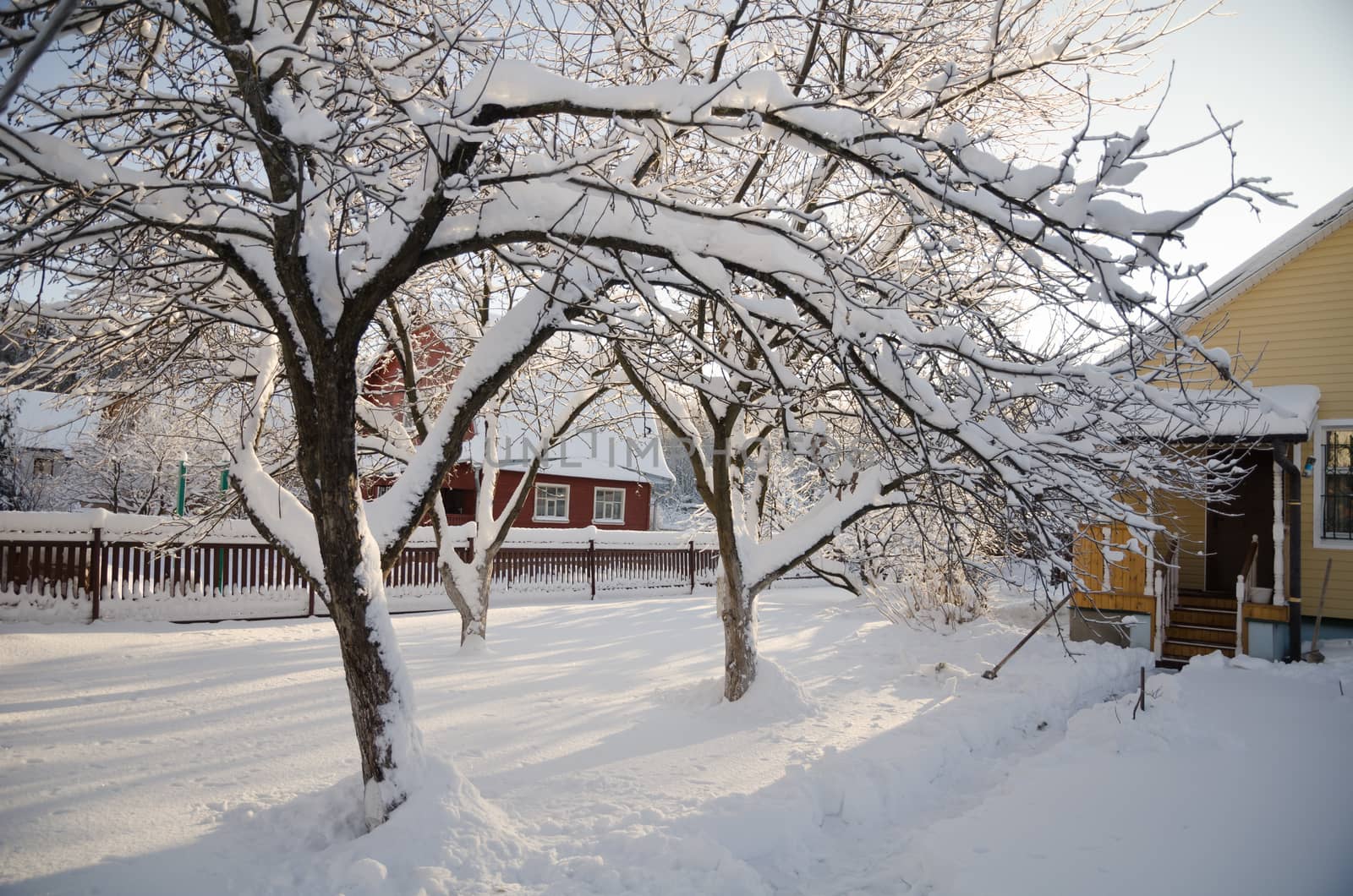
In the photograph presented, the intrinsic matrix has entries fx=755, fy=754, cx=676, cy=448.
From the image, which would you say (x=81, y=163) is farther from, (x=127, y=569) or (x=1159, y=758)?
(x=127, y=569)

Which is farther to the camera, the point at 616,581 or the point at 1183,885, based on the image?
the point at 616,581

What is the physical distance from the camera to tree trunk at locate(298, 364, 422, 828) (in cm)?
429

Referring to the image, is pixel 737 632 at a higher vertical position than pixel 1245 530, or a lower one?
lower

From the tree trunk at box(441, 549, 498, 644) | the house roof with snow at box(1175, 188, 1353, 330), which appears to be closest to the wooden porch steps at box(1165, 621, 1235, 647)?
the house roof with snow at box(1175, 188, 1353, 330)

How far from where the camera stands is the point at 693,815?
477 cm

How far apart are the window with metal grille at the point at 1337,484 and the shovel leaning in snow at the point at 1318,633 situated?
0.56m

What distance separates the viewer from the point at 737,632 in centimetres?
752

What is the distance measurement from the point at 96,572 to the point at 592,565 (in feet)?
34.5

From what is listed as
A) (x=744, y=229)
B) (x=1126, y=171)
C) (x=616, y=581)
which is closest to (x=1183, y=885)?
(x=1126, y=171)

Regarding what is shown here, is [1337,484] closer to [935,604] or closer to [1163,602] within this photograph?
[1163,602]

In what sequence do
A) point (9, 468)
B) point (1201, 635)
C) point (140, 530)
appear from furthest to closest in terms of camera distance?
point (9, 468) < point (140, 530) < point (1201, 635)

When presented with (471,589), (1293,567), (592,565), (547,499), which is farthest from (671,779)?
(547,499)


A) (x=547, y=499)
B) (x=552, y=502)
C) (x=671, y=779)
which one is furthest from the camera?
(x=552, y=502)

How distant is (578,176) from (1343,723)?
9222 millimetres
